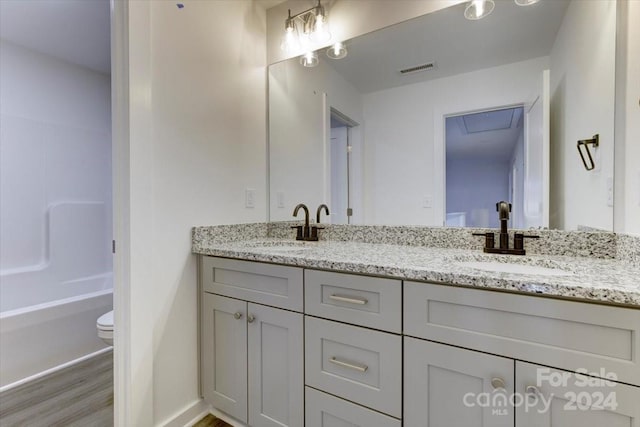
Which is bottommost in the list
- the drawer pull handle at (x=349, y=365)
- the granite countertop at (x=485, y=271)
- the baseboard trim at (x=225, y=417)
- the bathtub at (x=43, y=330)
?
the baseboard trim at (x=225, y=417)

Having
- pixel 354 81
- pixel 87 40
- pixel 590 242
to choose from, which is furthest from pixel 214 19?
pixel 590 242

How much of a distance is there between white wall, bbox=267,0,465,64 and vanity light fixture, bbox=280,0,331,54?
32 mm

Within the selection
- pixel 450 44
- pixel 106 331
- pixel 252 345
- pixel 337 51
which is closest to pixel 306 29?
pixel 337 51

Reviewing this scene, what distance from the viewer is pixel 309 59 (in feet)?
5.97

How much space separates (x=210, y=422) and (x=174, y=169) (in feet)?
4.15

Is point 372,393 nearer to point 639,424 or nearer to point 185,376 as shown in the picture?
point 639,424

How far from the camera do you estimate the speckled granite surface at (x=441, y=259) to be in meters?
0.74

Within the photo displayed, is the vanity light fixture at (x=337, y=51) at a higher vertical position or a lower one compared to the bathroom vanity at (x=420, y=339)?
higher

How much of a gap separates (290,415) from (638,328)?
1.13m

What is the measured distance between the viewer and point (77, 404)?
1.63 meters

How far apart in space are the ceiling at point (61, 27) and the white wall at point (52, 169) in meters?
0.17

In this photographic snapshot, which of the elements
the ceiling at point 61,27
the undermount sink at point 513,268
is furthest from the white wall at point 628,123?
the ceiling at point 61,27

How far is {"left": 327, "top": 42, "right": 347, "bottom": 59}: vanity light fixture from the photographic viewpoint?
1.70 m

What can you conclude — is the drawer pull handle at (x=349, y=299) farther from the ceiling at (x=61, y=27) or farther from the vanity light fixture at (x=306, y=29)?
the ceiling at (x=61, y=27)
